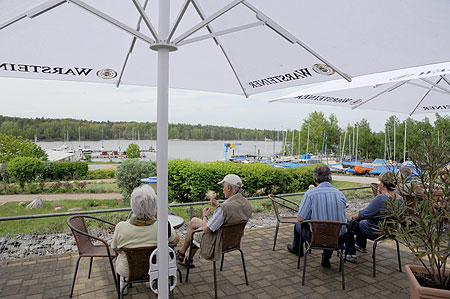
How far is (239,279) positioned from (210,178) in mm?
5627

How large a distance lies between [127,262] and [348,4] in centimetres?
287

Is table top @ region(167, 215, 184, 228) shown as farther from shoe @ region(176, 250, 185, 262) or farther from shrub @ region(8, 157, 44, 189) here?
shrub @ region(8, 157, 44, 189)

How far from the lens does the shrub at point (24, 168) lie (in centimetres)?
1529

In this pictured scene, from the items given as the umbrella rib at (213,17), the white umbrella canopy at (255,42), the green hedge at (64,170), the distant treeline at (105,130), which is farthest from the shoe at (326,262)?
the distant treeline at (105,130)

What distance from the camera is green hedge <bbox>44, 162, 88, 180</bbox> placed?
20.4 m

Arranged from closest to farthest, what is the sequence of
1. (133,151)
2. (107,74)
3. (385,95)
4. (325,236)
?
(325,236)
(107,74)
(385,95)
(133,151)

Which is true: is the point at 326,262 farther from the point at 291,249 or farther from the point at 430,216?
the point at 430,216

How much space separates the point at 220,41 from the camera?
3424mm

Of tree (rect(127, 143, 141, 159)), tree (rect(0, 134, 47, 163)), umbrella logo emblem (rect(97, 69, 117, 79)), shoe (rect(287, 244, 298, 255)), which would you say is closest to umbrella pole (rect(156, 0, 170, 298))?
umbrella logo emblem (rect(97, 69, 117, 79))

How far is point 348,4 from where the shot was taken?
2506mm

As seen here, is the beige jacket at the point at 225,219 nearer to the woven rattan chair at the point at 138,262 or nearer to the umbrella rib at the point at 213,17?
the woven rattan chair at the point at 138,262

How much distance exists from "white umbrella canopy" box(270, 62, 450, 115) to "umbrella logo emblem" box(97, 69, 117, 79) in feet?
9.85

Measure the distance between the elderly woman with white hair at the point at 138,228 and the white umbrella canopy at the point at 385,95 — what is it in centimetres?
361

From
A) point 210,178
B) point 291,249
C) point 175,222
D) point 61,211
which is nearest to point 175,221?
point 175,222
